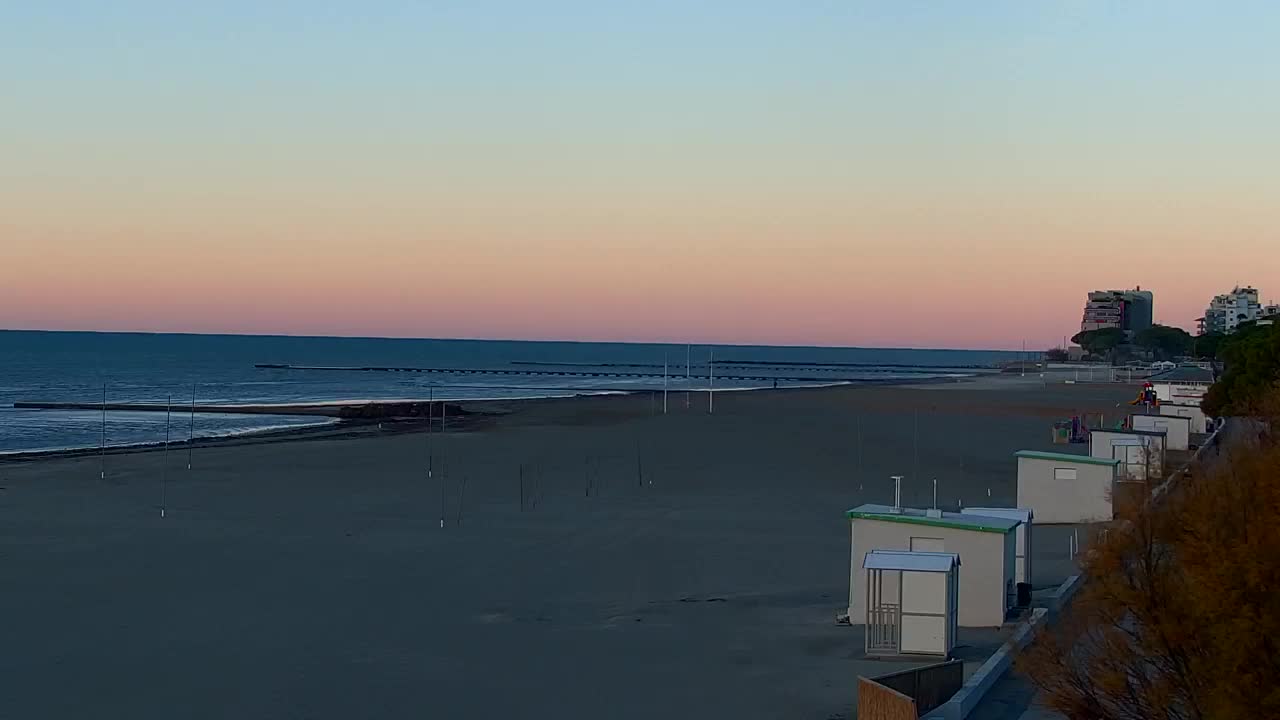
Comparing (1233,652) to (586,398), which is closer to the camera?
(1233,652)

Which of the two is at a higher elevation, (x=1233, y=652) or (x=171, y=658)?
(x=1233, y=652)

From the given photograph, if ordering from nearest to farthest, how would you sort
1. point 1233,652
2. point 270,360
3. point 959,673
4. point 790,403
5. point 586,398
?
point 1233,652, point 959,673, point 790,403, point 586,398, point 270,360

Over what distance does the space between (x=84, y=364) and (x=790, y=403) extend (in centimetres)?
11001

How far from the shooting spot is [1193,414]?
55812 millimetres

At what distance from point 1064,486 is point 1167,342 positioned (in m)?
169

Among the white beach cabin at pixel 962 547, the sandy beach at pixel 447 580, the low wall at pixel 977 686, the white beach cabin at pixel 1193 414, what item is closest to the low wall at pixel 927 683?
the low wall at pixel 977 686

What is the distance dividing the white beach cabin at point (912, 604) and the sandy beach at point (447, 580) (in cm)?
70

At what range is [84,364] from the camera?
166 metres

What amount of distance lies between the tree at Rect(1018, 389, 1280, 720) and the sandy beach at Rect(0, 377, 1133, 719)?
194 inches

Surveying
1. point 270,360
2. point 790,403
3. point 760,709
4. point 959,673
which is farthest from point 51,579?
point 270,360

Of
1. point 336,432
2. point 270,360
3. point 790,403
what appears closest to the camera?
point 336,432

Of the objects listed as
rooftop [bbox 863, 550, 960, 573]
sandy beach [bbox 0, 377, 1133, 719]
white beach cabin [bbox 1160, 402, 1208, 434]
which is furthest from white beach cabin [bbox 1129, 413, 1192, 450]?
rooftop [bbox 863, 550, 960, 573]

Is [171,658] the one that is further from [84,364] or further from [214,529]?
[84,364]

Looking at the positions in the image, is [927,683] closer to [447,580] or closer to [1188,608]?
[1188,608]
